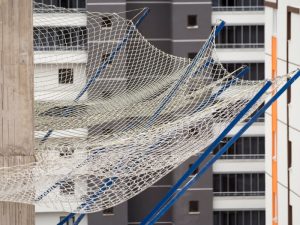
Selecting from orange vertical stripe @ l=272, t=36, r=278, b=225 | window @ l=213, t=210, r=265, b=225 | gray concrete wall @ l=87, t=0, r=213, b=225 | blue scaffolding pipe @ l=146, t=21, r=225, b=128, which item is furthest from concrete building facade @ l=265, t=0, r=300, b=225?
window @ l=213, t=210, r=265, b=225

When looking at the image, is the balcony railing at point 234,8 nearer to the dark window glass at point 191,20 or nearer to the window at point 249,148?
the dark window glass at point 191,20

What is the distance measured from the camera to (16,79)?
16.4ft

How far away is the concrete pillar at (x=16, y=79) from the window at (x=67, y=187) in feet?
2.64

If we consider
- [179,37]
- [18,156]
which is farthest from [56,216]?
[18,156]

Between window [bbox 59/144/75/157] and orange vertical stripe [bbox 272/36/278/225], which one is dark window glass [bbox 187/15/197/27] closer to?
orange vertical stripe [bbox 272/36/278/225]

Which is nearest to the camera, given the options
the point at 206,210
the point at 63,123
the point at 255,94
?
the point at 255,94

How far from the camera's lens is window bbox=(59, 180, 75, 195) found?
5875 millimetres

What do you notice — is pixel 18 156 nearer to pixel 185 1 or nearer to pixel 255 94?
pixel 255 94

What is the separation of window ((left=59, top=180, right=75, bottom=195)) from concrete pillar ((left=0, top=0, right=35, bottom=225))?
81 centimetres

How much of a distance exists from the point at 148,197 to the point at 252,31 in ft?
10.4

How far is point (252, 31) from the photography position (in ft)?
69.7

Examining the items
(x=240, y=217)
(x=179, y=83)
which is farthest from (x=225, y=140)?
(x=179, y=83)

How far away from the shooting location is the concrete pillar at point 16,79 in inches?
195

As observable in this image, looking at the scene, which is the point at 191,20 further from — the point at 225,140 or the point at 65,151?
the point at 65,151
